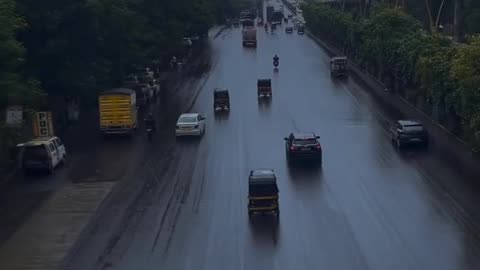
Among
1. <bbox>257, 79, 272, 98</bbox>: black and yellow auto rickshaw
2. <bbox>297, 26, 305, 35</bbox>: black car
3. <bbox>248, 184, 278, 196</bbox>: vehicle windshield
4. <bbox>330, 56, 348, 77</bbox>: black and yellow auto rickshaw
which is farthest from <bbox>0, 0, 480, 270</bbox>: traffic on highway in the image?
<bbox>297, 26, 305, 35</bbox>: black car

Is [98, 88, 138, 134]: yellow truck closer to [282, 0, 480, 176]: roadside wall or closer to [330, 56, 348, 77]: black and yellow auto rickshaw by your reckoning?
[282, 0, 480, 176]: roadside wall

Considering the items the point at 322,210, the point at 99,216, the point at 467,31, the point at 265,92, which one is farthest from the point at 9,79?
the point at 467,31

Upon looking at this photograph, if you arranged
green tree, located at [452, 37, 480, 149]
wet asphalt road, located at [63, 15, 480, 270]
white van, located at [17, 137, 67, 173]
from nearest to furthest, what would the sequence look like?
wet asphalt road, located at [63, 15, 480, 270]
green tree, located at [452, 37, 480, 149]
white van, located at [17, 137, 67, 173]

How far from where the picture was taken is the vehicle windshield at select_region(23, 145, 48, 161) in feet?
152

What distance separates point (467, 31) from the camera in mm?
104438

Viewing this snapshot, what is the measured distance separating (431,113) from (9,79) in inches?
1157

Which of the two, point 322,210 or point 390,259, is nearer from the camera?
point 390,259

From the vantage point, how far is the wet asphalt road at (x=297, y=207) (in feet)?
103

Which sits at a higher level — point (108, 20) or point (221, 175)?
point (108, 20)

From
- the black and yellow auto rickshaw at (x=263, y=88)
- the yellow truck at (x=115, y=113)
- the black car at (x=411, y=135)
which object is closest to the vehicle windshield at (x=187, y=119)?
the yellow truck at (x=115, y=113)

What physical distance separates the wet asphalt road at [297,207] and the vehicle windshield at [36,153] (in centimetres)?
439

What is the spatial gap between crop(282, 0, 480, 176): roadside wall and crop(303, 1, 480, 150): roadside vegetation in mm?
447

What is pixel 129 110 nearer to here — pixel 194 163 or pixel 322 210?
pixel 194 163

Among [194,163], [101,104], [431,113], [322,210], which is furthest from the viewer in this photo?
[431,113]
